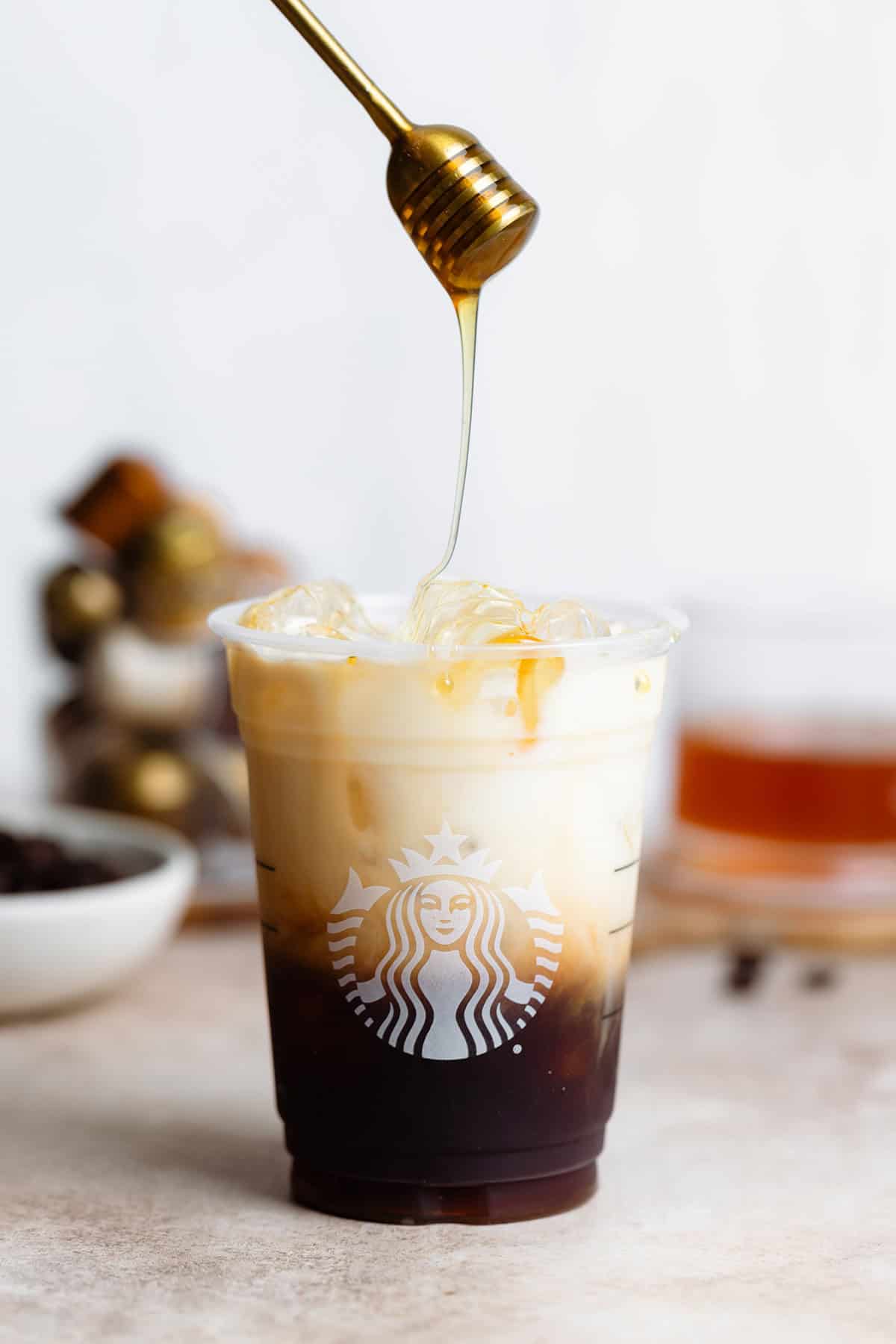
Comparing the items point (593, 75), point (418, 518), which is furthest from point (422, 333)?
point (593, 75)

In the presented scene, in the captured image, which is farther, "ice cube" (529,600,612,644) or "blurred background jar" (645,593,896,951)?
"blurred background jar" (645,593,896,951)

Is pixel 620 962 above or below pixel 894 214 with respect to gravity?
below

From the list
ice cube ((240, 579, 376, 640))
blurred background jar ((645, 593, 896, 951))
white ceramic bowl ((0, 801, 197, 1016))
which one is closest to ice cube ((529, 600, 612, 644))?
ice cube ((240, 579, 376, 640))

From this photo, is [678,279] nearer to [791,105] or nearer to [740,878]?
[791,105]

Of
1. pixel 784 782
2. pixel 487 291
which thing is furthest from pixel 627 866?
pixel 487 291

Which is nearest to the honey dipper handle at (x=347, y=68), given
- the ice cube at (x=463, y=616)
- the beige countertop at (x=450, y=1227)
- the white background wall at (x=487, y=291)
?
the ice cube at (x=463, y=616)

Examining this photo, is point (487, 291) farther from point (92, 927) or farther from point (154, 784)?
point (92, 927)

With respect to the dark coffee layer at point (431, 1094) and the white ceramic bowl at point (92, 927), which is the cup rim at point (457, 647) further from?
the white ceramic bowl at point (92, 927)

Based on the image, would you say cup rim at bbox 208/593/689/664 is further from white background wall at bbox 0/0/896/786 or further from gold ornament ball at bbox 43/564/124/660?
white background wall at bbox 0/0/896/786
